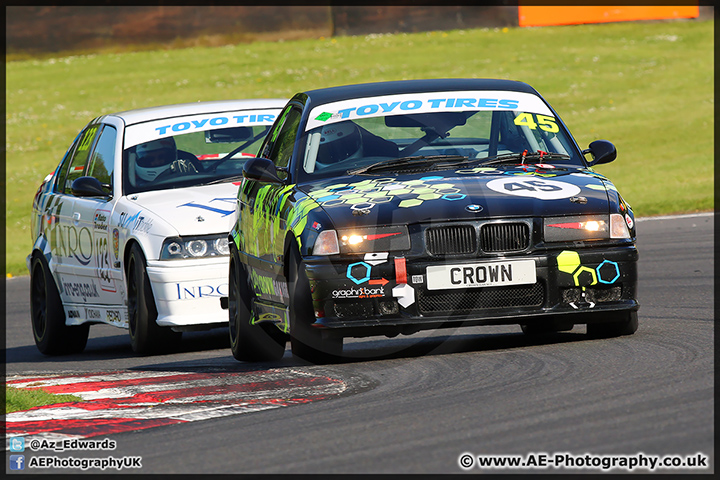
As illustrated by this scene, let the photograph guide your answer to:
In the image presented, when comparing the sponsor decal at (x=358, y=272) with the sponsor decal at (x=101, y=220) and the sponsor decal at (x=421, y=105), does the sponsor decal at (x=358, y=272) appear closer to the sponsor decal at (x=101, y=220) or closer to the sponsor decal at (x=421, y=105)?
the sponsor decal at (x=421, y=105)

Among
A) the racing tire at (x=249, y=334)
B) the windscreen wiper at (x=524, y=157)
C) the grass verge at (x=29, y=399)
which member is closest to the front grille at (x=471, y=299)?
the windscreen wiper at (x=524, y=157)

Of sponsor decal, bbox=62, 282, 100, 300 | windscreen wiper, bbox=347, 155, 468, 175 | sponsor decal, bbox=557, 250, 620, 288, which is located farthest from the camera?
sponsor decal, bbox=62, 282, 100, 300

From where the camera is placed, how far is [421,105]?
7.80 meters

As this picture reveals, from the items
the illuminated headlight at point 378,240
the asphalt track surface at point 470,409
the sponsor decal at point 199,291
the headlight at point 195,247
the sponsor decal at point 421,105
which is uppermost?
the sponsor decal at point 421,105

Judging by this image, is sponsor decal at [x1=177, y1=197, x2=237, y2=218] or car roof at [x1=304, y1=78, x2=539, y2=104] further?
sponsor decal at [x1=177, y1=197, x2=237, y2=218]

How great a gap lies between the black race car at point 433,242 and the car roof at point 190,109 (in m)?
2.54

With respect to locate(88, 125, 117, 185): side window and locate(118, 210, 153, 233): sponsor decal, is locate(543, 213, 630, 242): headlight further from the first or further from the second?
locate(88, 125, 117, 185): side window

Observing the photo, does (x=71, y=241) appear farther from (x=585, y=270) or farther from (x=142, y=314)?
(x=585, y=270)

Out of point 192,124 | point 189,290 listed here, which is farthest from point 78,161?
point 189,290

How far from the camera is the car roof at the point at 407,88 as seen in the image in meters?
7.97

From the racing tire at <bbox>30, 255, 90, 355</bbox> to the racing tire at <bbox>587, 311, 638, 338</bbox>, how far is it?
463cm

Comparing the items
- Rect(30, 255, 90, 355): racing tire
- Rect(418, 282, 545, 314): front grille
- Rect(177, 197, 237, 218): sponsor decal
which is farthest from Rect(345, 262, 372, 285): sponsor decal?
Rect(30, 255, 90, 355): racing tire

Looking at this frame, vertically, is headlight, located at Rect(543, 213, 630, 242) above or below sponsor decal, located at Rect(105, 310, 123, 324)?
above

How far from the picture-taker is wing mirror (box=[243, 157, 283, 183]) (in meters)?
7.38
